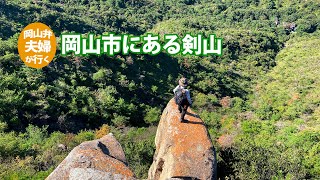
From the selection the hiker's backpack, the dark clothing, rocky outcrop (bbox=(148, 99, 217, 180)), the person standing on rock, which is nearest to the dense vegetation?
rocky outcrop (bbox=(148, 99, 217, 180))

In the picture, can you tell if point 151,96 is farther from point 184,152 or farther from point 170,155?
point 184,152

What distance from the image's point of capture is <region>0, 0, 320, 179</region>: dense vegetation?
23422mm

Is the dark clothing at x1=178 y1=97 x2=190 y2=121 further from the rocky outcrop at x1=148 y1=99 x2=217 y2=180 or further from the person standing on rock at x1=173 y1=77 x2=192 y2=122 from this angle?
the rocky outcrop at x1=148 y1=99 x2=217 y2=180

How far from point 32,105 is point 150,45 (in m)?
17.4

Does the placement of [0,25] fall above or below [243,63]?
above

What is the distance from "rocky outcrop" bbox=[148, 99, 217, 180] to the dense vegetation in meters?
3.82

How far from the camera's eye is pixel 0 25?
58.8m

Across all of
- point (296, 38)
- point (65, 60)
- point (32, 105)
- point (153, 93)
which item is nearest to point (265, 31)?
point (296, 38)

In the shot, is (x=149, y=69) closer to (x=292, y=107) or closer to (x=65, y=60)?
(x=65, y=60)

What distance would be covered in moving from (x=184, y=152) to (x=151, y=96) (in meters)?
44.5

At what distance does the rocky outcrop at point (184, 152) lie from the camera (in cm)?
1227

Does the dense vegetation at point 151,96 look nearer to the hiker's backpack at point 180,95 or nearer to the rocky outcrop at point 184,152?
the rocky outcrop at point 184,152

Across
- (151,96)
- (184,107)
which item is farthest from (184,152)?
(151,96)

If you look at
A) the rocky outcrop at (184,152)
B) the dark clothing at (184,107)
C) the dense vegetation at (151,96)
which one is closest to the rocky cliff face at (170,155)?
the rocky outcrop at (184,152)
